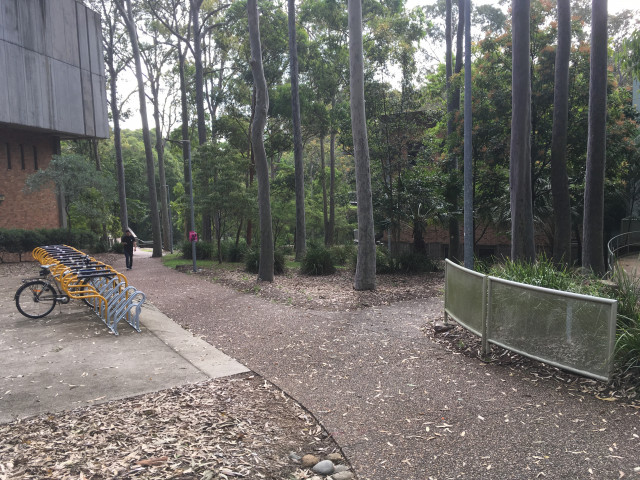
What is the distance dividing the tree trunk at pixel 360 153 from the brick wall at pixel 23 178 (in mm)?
19128

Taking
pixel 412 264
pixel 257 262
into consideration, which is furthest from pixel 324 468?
pixel 257 262

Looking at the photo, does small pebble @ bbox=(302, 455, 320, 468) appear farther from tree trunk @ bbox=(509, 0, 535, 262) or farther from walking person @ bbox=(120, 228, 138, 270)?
walking person @ bbox=(120, 228, 138, 270)

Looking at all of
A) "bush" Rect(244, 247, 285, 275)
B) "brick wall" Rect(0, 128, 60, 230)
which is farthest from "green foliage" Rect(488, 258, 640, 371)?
"brick wall" Rect(0, 128, 60, 230)

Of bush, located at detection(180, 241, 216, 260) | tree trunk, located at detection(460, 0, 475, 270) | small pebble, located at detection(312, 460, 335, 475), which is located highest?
tree trunk, located at detection(460, 0, 475, 270)

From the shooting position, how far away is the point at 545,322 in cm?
524

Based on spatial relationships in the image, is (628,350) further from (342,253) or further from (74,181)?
(74,181)

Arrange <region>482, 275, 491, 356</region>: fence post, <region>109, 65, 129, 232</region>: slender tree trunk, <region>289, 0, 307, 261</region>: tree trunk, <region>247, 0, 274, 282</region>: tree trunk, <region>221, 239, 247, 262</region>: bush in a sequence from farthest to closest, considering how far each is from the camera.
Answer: <region>109, 65, 129, 232</region>: slender tree trunk
<region>221, 239, 247, 262</region>: bush
<region>289, 0, 307, 261</region>: tree trunk
<region>247, 0, 274, 282</region>: tree trunk
<region>482, 275, 491, 356</region>: fence post

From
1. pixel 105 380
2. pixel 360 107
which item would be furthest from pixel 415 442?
pixel 360 107

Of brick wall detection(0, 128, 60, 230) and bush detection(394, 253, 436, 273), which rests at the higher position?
brick wall detection(0, 128, 60, 230)

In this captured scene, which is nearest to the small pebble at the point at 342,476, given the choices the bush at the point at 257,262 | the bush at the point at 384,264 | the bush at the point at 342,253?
the bush at the point at 384,264

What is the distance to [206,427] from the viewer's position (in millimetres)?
4336

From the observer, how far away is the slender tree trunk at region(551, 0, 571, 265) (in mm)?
11984

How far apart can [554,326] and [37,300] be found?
8.89 meters

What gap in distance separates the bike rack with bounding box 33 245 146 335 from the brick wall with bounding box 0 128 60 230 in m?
14.0
